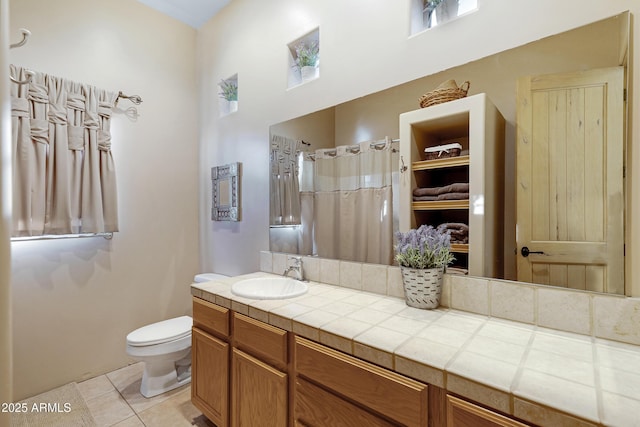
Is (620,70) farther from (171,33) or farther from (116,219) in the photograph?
(171,33)

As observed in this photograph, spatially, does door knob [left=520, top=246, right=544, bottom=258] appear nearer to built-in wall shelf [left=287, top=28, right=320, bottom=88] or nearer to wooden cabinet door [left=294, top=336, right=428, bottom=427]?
wooden cabinet door [left=294, top=336, right=428, bottom=427]

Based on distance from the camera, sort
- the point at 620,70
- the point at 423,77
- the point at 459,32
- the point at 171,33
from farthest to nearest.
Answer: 1. the point at 171,33
2. the point at 423,77
3. the point at 459,32
4. the point at 620,70

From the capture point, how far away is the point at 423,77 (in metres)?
1.43

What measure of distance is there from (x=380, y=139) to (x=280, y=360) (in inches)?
46.6

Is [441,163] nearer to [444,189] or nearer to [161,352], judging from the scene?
[444,189]

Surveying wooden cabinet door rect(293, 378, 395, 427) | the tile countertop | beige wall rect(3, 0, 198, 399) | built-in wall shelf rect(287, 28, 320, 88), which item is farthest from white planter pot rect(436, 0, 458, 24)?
beige wall rect(3, 0, 198, 399)

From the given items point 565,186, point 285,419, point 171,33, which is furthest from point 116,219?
point 565,186

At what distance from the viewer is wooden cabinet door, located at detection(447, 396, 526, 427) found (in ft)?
2.31

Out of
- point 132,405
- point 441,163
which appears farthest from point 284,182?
point 132,405

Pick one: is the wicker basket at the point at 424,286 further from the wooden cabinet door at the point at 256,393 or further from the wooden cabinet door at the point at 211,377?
the wooden cabinet door at the point at 211,377

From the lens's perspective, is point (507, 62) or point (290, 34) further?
point (290, 34)

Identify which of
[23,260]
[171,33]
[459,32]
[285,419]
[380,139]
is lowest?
[285,419]

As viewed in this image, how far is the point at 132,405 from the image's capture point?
76.1 inches

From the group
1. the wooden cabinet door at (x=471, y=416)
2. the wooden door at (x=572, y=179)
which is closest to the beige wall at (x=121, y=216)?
the wooden cabinet door at (x=471, y=416)
